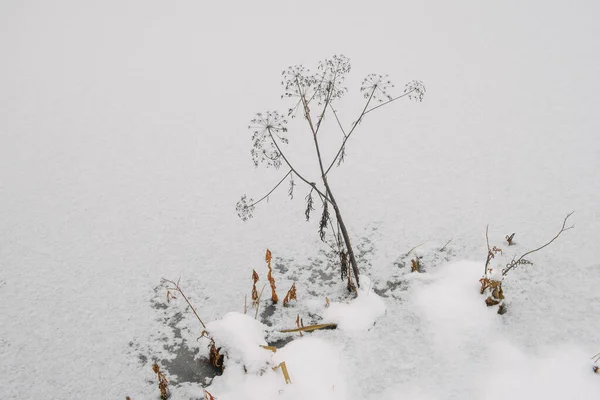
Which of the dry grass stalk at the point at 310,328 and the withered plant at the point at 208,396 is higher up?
the dry grass stalk at the point at 310,328

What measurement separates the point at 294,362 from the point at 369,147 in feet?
6.95

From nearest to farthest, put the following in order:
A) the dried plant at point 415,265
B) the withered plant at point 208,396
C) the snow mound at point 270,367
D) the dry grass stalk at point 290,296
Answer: the withered plant at point 208,396 < the snow mound at point 270,367 < the dry grass stalk at point 290,296 < the dried plant at point 415,265

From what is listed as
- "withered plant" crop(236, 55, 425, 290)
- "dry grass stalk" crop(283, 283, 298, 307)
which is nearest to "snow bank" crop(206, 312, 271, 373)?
"dry grass stalk" crop(283, 283, 298, 307)

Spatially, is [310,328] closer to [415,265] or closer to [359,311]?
[359,311]

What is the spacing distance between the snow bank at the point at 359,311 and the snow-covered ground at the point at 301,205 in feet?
0.04

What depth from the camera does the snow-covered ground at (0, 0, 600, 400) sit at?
1.99m

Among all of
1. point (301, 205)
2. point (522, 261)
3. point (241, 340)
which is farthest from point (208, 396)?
point (522, 261)

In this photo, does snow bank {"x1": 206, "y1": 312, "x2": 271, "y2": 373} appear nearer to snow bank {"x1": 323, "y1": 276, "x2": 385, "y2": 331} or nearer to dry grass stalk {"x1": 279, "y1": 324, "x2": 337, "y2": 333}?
dry grass stalk {"x1": 279, "y1": 324, "x2": 337, "y2": 333}

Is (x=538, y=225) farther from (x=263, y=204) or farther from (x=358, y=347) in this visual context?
(x=263, y=204)

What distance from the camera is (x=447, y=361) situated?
196 cm

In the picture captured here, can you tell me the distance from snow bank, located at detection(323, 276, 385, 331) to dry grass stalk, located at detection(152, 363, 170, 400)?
86 centimetres

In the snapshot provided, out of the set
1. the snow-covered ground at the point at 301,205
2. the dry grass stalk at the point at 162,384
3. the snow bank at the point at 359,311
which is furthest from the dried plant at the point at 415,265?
the dry grass stalk at the point at 162,384

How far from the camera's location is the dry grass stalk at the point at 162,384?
5.98 feet

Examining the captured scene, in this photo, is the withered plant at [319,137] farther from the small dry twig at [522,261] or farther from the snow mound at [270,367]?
the small dry twig at [522,261]
